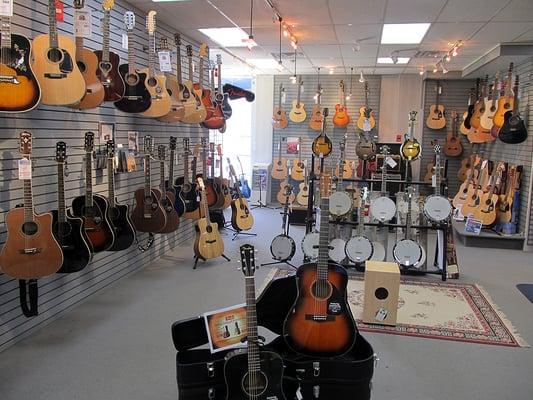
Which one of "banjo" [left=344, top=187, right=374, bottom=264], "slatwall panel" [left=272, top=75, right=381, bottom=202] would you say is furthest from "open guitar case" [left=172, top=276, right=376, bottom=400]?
"slatwall panel" [left=272, top=75, right=381, bottom=202]

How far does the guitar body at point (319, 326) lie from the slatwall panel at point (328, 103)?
7.18m

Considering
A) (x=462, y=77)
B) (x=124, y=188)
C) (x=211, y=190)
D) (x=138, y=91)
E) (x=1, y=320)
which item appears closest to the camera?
(x=1, y=320)

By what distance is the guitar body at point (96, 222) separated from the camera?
373cm

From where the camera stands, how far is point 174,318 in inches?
152

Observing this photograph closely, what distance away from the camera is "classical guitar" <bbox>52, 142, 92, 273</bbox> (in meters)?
3.34

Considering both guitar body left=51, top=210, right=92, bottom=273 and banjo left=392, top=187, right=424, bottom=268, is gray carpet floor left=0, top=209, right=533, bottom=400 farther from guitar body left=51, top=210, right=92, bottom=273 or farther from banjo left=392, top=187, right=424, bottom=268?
banjo left=392, top=187, right=424, bottom=268

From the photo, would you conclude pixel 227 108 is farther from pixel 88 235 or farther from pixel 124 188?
pixel 88 235

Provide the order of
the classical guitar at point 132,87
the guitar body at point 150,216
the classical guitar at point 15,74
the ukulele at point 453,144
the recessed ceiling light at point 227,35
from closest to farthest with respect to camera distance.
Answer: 1. the classical guitar at point 15,74
2. the classical guitar at point 132,87
3. the guitar body at point 150,216
4. the recessed ceiling light at point 227,35
5. the ukulele at point 453,144

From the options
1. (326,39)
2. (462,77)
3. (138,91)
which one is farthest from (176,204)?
(462,77)

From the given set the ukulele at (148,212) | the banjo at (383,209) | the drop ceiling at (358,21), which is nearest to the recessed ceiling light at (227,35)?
the drop ceiling at (358,21)

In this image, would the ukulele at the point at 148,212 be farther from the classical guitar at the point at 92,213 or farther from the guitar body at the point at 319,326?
the guitar body at the point at 319,326

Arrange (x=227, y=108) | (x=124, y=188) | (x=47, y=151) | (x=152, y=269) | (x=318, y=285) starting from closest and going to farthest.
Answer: (x=318, y=285) < (x=47, y=151) < (x=124, y=188) < (x=152, y=269) < (x=227, y=108)

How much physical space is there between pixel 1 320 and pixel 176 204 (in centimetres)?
246

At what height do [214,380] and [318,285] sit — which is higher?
[318,285]
